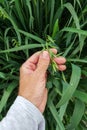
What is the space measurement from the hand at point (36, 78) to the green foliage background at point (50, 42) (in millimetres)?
54

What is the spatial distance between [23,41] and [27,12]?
0.12 metres

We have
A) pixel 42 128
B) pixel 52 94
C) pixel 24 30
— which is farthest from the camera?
pixel 24 30

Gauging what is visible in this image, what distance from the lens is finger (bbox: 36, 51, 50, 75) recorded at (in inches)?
50.8

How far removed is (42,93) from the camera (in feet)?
4.36

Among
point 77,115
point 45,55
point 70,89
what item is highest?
point 45,55

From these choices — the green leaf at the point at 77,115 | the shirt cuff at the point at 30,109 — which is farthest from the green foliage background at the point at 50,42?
the shirt cuff at the point at 30,109

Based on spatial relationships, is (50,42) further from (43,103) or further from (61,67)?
(43,103)

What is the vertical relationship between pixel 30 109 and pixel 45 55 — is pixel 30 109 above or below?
below

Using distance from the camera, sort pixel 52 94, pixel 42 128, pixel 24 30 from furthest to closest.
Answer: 1. pixel 24 30
2. pixel 52 94
3. pixel 42 128

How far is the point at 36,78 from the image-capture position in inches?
51.3

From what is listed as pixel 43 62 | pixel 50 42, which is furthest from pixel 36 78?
pixel 50 42

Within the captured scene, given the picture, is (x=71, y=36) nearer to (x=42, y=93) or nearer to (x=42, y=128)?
(x=42, y=93)

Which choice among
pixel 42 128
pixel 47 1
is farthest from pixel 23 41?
pixel 42 128

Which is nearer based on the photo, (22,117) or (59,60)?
(22,117)
